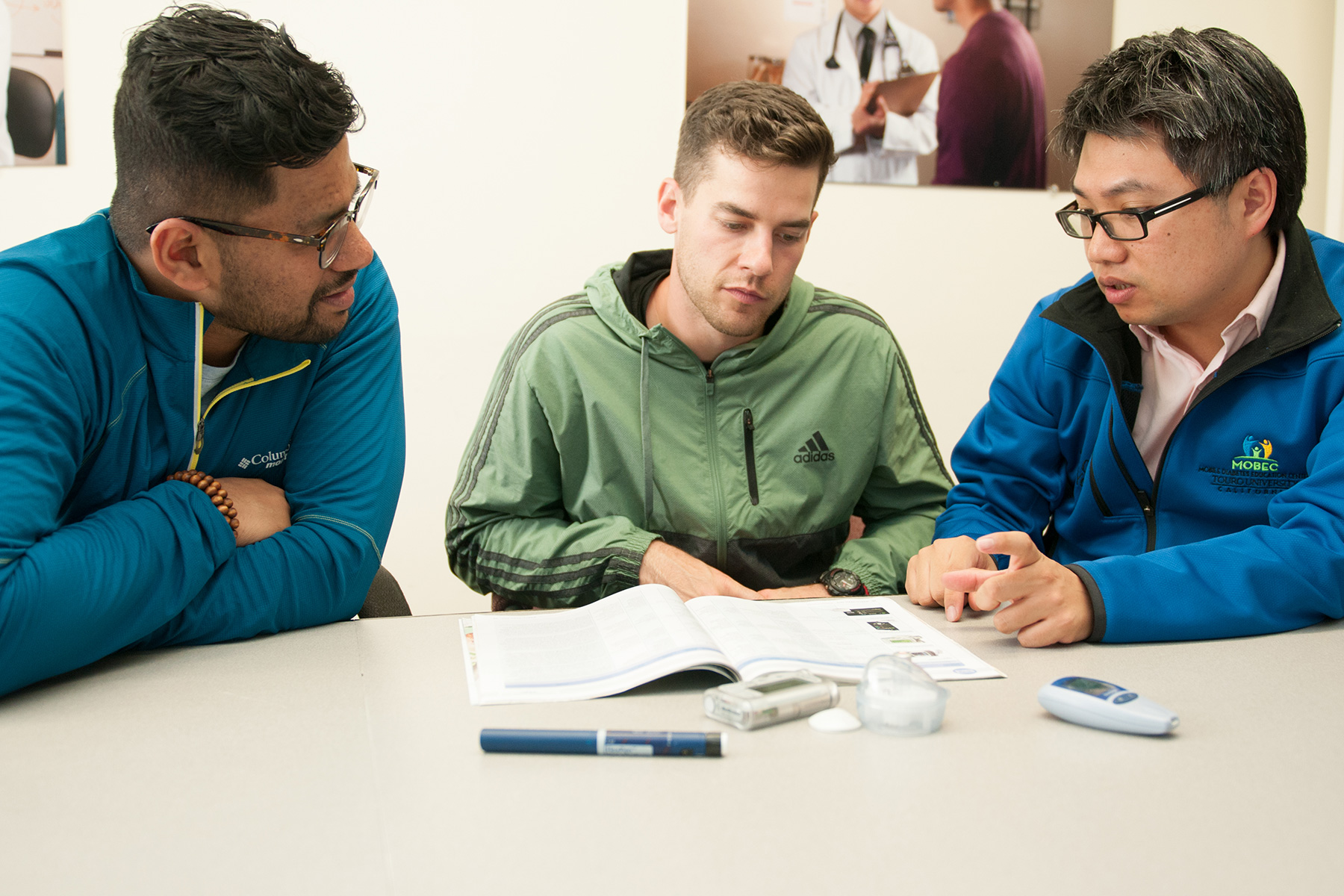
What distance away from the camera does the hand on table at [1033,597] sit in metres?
1.15

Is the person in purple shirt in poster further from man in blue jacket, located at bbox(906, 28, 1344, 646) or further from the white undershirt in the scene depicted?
the white undershirt

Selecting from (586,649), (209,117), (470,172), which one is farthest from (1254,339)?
(470,172)

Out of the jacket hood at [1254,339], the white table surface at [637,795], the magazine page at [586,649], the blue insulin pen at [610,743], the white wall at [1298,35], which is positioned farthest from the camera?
the white wall at [1298,35]

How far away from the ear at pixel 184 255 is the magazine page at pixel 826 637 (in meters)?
0.73

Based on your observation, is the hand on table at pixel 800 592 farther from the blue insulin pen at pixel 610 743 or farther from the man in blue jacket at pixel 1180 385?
the blue insulin pen at pixel 610 743

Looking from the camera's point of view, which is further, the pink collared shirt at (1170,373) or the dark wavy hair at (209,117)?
the pink collared shirt at (1170,373)


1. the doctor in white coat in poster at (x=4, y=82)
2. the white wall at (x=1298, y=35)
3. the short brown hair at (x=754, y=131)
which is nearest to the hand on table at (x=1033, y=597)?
the short brown hair at (x=754, y=131)

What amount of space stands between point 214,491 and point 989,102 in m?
2.42

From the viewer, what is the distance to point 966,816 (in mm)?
752

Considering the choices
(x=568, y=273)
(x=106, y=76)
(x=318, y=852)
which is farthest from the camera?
(x=568, y=273)

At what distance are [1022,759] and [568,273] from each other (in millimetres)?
2127

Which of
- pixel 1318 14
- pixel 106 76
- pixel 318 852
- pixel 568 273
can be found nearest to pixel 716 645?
pixel 318 852

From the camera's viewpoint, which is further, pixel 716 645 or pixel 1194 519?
pixel 1194 519

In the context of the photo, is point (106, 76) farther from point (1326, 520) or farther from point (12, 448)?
point (1326, 520)
